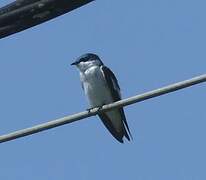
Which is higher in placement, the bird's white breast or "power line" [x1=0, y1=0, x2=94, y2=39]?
the bird's white breast

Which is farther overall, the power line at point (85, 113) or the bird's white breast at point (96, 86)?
the bird's white breast at point (96, 86)

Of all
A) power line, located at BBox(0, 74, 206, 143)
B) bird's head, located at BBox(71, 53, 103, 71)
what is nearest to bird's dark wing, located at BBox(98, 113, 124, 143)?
bird's head, located at BBox(71, 53, 103, 71)

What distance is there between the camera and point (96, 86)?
11.0 m

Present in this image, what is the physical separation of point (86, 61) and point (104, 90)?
2.31ft

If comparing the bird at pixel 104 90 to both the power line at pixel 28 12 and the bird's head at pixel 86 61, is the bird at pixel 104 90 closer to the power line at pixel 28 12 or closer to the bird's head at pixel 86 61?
the bird's head at pixel 86 61

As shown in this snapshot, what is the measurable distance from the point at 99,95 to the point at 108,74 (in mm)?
347

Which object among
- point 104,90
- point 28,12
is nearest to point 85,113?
point 28,12

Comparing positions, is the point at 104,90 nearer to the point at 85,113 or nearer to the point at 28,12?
the point at 85,113

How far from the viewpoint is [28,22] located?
18.0ft

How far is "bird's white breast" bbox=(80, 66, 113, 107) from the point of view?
1087 centimetres

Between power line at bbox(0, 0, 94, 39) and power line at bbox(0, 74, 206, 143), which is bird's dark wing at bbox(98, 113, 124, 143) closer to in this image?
power line at bbox(0, 74, 206, 143)

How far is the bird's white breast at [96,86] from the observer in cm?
1087

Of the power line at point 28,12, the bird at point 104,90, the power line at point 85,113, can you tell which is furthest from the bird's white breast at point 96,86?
the power line at point 28,12

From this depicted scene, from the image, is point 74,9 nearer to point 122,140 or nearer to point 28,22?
point 28,22
